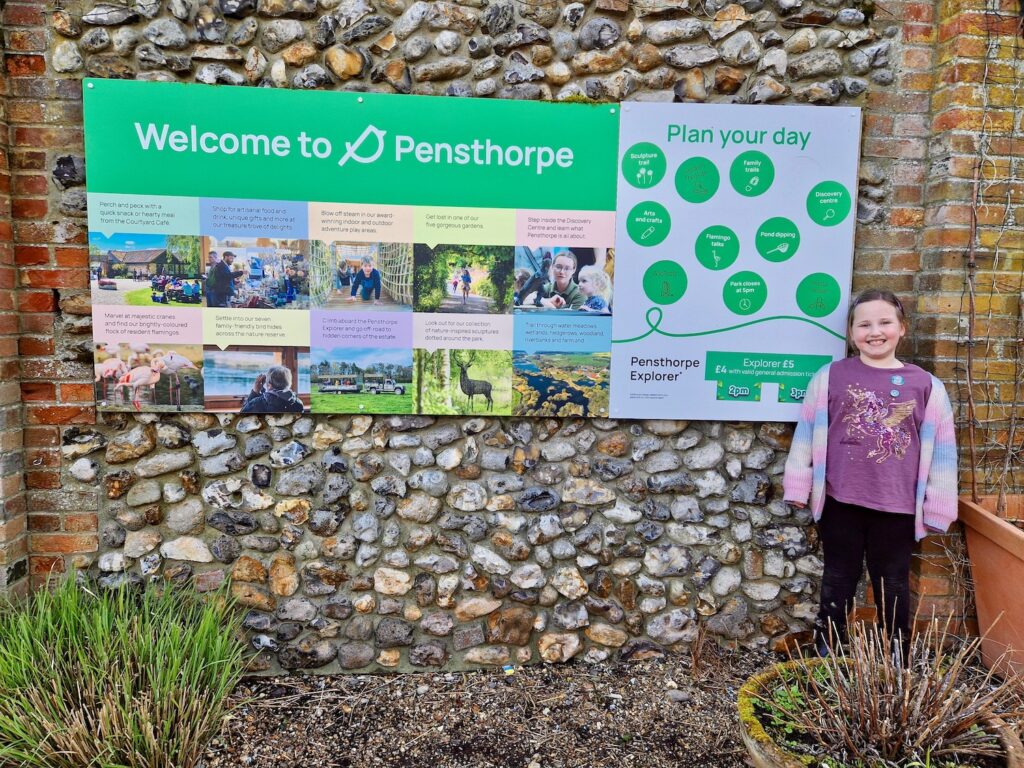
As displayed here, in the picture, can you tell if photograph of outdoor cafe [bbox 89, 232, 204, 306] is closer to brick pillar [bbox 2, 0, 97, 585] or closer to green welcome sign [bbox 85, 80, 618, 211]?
brick pillar [bbox 2, 0, 97, 585]

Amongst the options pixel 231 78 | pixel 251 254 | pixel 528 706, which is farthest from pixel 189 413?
pixel 528 706

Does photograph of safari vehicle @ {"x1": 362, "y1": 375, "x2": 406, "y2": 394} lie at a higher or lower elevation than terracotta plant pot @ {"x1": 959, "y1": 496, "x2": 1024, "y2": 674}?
higher

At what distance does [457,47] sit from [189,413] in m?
2.03

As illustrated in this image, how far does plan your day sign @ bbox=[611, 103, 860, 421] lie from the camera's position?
278cm

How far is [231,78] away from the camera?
105 inches

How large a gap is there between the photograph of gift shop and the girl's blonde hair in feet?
2.61

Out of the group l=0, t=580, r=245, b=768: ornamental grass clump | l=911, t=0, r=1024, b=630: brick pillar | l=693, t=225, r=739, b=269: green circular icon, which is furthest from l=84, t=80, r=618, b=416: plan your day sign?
l=911, t=0, r=1024, b=630: brick pillar

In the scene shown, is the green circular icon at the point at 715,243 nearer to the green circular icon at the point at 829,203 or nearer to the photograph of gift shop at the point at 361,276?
the green circular icon at the point at 829,203

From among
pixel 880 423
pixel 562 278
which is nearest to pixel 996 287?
pixel 880 423

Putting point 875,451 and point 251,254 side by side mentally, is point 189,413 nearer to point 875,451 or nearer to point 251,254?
point 251,254

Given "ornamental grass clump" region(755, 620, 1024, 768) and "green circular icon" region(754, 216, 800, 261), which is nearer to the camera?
"ornamental grass clump" region(755, 620, 1024, 768)

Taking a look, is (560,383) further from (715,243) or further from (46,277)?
(46,277)

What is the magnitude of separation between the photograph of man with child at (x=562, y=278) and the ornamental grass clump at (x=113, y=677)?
195cm

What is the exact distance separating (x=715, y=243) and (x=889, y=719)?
1.93 metres
